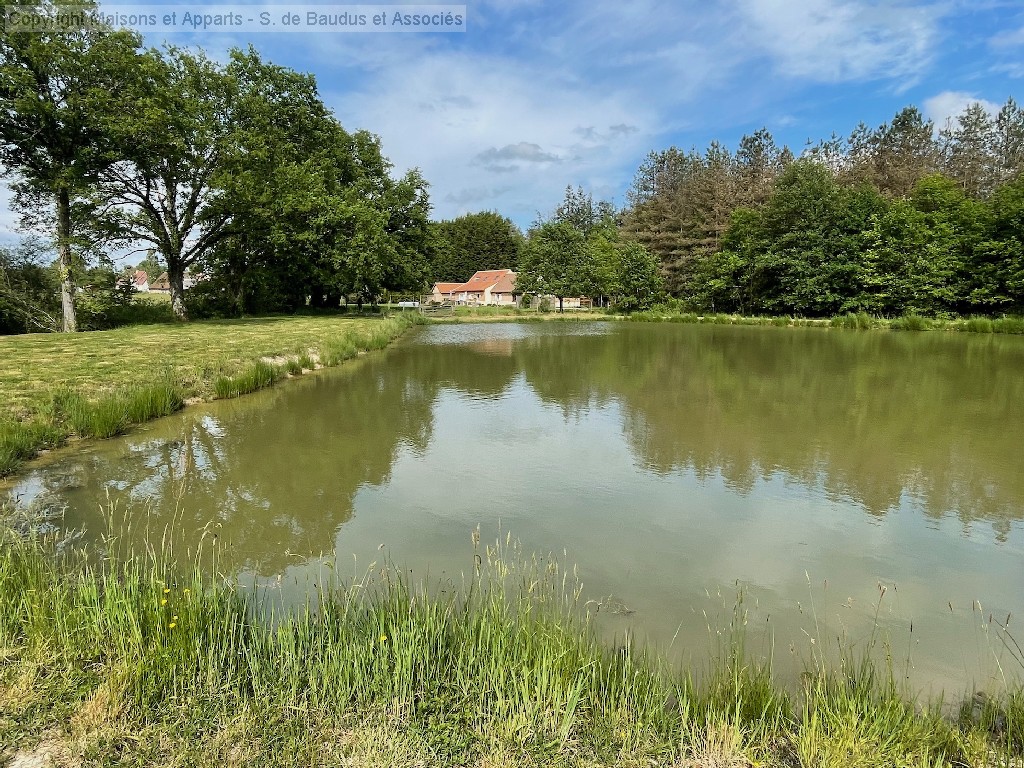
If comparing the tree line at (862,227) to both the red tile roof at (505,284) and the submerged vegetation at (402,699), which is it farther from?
the submerged vegetation at (402,699)

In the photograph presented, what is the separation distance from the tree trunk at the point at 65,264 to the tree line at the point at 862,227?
3646cm

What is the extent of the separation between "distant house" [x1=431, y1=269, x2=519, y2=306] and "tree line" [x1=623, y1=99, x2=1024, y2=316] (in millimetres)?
20024

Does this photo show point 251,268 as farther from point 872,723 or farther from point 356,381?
point 872,723

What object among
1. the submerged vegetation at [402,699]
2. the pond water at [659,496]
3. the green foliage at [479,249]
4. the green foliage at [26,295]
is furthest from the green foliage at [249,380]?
the green foliage at [479,249]

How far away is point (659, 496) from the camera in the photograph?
6.41 metres

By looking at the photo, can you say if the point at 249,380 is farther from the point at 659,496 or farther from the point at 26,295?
the point at 26,295

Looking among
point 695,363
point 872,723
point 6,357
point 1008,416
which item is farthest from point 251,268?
point 872,723

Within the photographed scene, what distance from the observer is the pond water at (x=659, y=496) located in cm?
402

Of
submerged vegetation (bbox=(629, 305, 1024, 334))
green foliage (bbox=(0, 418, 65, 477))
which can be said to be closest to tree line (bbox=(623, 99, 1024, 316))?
submerged vegetation (bbox=(629, 305, 1024, 334))

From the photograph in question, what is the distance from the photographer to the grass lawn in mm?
8125

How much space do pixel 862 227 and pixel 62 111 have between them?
130 ft

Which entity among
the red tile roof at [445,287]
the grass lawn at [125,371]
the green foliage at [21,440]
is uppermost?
the red tile roof at [445,287]

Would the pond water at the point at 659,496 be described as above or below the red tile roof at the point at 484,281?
below

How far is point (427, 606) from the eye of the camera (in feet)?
10.2
